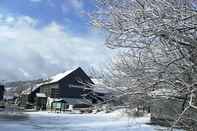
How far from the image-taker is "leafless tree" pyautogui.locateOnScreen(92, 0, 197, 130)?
6047 mm

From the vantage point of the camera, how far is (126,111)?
7141 millimetres

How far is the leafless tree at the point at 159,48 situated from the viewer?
A: 19.8 ft

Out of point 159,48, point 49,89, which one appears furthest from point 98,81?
point 49,89

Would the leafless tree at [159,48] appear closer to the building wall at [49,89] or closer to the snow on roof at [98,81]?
the snow on roof at [98,81]

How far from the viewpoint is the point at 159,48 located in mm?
6645

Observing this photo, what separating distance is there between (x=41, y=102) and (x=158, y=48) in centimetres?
10118

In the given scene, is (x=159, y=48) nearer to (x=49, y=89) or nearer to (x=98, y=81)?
(x=98, y=81)

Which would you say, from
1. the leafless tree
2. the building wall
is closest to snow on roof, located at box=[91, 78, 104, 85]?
the leafless tree

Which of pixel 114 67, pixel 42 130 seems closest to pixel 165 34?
pixel 114 67

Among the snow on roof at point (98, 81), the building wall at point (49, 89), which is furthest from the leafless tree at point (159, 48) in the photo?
the building wall at point (49, 89)

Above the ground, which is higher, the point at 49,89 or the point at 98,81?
the point at 49,89

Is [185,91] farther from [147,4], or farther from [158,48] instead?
[147,4]

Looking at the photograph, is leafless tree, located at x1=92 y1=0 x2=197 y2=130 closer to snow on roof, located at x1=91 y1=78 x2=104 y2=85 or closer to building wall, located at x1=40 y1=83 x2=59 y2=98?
snow on roof, located at x1=91 y1=78 x2=104 y2=85

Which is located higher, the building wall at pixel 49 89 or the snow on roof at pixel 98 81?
the building wall at pixel 49 89
